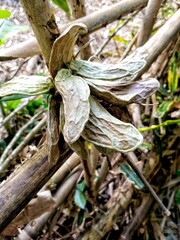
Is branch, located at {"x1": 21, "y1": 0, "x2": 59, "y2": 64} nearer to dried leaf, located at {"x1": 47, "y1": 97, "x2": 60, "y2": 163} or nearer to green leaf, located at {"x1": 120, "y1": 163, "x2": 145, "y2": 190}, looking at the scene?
dried leaf, located at {"x1": 47, "y1": 97, "x2": 60, "y2": 163}

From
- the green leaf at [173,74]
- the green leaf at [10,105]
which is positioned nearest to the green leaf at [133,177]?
the green leaf at [173,74]

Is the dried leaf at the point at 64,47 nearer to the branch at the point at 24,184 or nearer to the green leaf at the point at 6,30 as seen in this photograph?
the branch at the point at 24,184

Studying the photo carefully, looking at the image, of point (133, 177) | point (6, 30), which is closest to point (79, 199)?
point (133, 177)

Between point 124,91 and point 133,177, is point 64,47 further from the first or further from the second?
point 133,177

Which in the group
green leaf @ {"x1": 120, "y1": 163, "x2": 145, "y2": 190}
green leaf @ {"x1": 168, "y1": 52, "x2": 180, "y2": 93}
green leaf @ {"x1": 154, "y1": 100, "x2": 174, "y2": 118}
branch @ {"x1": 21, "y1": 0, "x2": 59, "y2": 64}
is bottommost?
green leaf @ {"x1": 120, "y1": 163, "x2": 145, "y2": 190}

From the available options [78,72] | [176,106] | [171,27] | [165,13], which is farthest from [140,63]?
[165,13]

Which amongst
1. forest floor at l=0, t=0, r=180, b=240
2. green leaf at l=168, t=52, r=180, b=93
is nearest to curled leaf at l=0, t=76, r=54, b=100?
forest floor at l=0, t=0, r=180, b=240
